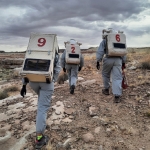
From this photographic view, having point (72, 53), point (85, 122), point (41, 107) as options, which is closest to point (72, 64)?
point (72, 53)

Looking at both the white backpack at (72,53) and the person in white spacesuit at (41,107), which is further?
the white backpack at (72,53)

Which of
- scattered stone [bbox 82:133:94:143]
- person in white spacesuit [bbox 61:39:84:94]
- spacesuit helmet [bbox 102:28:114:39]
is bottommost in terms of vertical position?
scattered stone [bbox 82:133:94:143]

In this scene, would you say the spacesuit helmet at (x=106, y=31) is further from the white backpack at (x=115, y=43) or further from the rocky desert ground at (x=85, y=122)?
the rocky desert ground at (x=85, y=122)

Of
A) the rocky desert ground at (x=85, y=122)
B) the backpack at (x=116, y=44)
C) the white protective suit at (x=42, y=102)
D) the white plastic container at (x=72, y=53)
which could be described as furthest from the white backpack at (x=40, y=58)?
the white plastic container at (x=72, y=53)

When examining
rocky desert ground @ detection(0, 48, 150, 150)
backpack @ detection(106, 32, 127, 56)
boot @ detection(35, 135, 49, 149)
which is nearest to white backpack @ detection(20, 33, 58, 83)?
boot @ detection(35, 135, 49, 149)

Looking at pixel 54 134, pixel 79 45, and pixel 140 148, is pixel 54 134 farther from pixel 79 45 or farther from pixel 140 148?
pixel 79 45

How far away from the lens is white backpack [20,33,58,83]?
4.44 m

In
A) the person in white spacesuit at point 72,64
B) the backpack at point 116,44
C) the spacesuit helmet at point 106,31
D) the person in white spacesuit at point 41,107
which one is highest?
the spacesuit helmet at point 106,31

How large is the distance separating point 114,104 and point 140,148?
210 centimetres

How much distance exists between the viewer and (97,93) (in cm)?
789

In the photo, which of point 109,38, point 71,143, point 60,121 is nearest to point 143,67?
point 109,38

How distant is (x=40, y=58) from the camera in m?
4.57

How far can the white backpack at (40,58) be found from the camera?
4441 millimetres

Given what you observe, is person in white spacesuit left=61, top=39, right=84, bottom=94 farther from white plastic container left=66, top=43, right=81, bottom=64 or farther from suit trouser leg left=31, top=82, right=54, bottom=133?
suit trouser leg left=31, top=82, right=54, bottom=133
